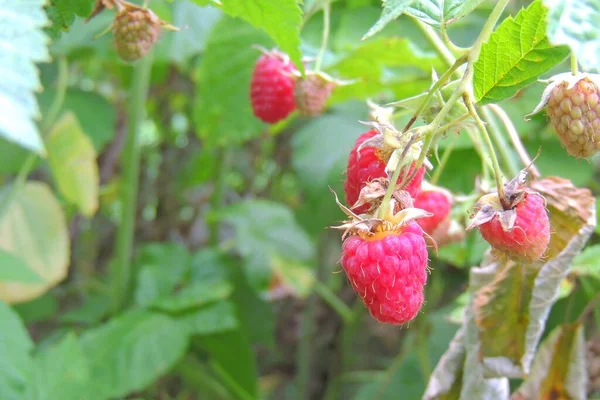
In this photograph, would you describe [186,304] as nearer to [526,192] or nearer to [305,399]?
[305,399]

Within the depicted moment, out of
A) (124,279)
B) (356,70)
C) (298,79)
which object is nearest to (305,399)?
(124,279)

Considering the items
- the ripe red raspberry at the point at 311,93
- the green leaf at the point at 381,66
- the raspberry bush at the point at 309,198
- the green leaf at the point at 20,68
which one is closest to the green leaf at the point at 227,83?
the raspberry bush at the point at 309,198

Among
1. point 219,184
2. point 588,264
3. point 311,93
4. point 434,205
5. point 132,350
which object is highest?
point 311,93

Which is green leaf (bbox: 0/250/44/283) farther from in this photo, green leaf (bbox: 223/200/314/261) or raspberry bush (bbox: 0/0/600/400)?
green leaf (bbox: 223/200/314/261)

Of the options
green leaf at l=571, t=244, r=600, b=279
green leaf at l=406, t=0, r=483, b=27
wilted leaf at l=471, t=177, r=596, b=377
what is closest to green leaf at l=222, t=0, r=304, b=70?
green leaf at l=406, t=0, r=483, b=27

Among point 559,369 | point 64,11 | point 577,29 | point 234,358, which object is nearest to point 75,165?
point 234,358

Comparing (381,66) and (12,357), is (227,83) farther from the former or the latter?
(12,357)
